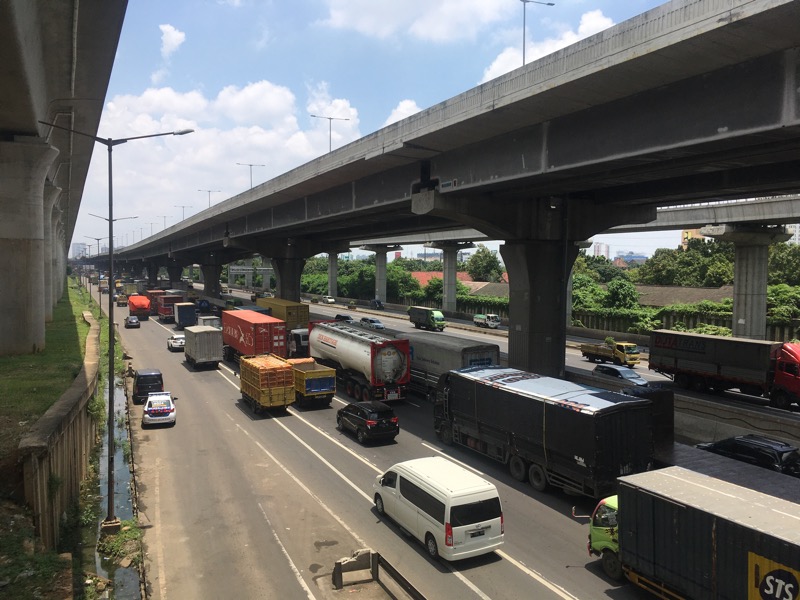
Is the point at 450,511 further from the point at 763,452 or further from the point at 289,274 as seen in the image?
the point at 289,274

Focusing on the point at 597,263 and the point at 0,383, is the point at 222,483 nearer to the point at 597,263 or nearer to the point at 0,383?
the point at 0,383

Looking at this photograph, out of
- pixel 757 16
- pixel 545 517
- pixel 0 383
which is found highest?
pixel 757 16

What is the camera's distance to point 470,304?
83812 millimetres

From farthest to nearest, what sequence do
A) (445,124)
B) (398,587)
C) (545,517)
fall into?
(445,124)
(545,517)
(398,587)

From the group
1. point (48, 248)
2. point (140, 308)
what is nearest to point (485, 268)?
point (140, 308)

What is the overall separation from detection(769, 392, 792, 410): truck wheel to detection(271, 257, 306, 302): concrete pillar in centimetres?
4661

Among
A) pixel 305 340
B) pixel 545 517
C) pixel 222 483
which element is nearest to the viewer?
pixel 545 517

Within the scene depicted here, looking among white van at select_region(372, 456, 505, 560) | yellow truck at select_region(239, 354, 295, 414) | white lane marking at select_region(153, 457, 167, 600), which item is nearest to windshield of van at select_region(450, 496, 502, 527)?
white van at select_region(372, 456, 505, 560)

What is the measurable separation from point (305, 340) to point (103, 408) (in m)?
15.1

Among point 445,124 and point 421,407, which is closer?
point 445,124

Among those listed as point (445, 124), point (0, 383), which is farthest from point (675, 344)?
point (0, 383)

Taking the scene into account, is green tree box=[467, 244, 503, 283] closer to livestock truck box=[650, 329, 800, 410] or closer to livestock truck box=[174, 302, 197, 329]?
livestock truck box=[174, 302, 197, 329]

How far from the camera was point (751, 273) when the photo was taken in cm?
4375

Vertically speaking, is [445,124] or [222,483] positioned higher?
[445,124]
